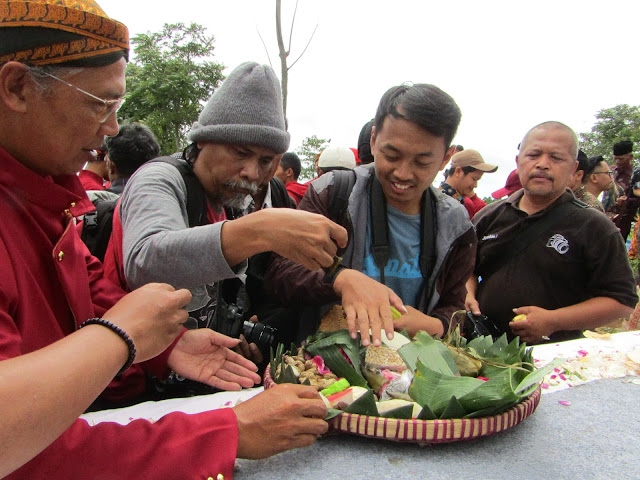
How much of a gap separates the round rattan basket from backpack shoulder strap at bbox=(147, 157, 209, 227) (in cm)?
92

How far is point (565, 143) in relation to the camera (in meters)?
2.68

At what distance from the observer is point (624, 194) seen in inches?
259

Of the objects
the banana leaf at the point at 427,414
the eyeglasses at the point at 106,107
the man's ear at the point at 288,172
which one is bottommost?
the man's ear at the point at 288,172

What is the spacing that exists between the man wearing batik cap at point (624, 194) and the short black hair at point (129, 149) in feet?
19.6

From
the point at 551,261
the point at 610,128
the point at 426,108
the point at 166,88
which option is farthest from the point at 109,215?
the point at 610,128

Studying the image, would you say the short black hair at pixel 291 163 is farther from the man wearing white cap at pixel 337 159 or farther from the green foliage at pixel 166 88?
the green foliage at pixel 166 88

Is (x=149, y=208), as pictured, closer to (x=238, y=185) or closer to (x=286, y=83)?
(x=238, y=185)

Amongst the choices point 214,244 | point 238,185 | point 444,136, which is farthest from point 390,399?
point 444,136

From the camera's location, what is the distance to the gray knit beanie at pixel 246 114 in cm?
178

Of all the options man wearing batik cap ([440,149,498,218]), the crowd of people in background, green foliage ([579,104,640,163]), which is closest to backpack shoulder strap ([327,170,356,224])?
the crowd of people in background

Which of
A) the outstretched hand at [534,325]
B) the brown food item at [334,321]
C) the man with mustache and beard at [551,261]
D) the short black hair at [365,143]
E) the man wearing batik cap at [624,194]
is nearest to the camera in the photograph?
the brown food item at [334,321]

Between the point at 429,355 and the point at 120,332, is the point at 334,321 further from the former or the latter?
the point at 120,332

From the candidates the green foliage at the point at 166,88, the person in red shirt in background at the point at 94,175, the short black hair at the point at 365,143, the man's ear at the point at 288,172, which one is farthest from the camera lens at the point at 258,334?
the green foliage at the point at 166,88

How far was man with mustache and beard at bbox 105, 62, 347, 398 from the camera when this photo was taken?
49.1 inches
